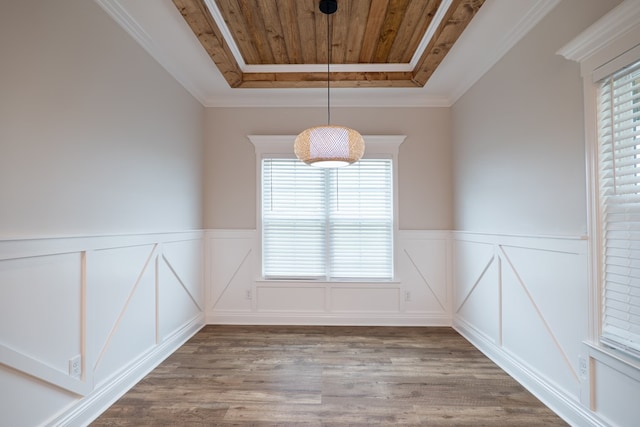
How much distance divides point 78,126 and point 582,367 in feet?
11.4

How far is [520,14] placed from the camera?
249 cm

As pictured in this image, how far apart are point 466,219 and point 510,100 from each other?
138 cm

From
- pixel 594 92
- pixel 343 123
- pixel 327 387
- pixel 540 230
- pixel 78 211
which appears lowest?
pixel 327 387

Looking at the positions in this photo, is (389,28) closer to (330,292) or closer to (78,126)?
(78,126)

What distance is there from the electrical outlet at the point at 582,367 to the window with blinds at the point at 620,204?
25cm

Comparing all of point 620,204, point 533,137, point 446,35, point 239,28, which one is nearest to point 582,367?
point 620,204

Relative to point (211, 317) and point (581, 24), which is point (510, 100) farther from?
point (211, 317)

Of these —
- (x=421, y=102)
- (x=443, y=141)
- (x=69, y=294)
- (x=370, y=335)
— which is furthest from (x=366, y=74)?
(x=69, y=294)

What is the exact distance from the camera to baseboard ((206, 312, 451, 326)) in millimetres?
4086

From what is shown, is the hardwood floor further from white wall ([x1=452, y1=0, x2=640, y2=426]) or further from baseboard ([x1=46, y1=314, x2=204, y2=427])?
white wall ([x1=452, y1=0, x2=640, y2=426])

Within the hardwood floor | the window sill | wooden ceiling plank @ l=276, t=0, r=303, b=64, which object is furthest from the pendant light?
the window sill

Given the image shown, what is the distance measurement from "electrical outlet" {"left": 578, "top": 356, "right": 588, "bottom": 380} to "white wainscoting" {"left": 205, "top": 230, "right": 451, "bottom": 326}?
203 centimetres

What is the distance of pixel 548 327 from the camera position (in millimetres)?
2340

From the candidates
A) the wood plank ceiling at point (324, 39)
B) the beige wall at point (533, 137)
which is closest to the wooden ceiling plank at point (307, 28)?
the wood plank ceiling at point (324, 39)
